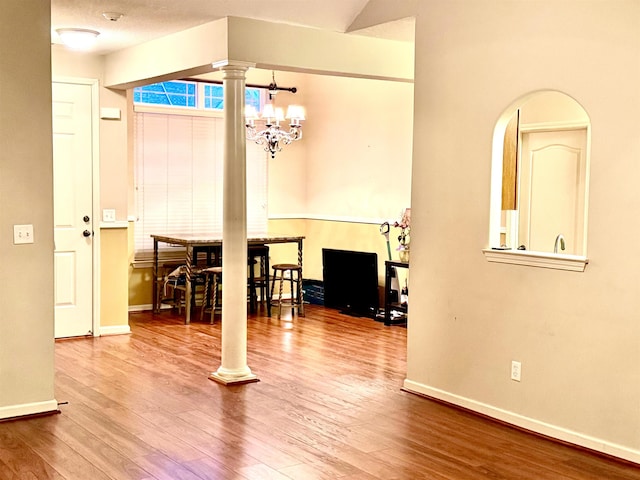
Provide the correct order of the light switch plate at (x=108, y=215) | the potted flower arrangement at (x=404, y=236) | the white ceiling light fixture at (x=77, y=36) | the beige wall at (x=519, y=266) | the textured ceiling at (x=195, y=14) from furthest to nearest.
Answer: the potted flower arrangement at (x=404, y=236)
the light switch plate at (x=108, y=215)
the white ceiling light fixture at (x=77, y=36)
the textured ceiling at (x=195, y=14)
the beige wall at (x=519, y=266)

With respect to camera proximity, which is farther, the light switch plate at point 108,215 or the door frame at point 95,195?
the light switch plate at point 108,215

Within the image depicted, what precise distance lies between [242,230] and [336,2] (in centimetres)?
168

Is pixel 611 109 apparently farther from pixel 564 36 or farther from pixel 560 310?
pixel 560 310

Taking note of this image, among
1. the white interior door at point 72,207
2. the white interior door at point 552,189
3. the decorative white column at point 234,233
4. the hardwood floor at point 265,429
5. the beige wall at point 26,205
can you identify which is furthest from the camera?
the white interior door at point 72,207

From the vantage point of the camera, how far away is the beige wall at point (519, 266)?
13.1ft

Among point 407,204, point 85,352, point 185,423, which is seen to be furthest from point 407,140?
point 185,423

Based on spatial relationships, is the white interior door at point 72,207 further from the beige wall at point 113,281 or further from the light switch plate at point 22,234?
the light switch plate at point 22,234

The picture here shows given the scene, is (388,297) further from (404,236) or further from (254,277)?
(254,277)

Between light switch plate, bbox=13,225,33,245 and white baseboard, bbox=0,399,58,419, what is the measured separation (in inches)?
37.6

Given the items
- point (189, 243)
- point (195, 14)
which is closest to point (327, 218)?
point (189, 243)

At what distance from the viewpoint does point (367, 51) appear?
5.97 metres

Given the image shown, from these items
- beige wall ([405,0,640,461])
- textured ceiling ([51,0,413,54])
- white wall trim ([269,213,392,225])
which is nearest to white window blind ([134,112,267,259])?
white wall trim ([269,213,392,225])

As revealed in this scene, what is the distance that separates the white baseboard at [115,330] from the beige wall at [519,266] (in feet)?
10.3

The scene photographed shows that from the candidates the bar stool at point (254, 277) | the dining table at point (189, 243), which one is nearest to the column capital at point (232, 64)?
the dining table at point (189, 243)
